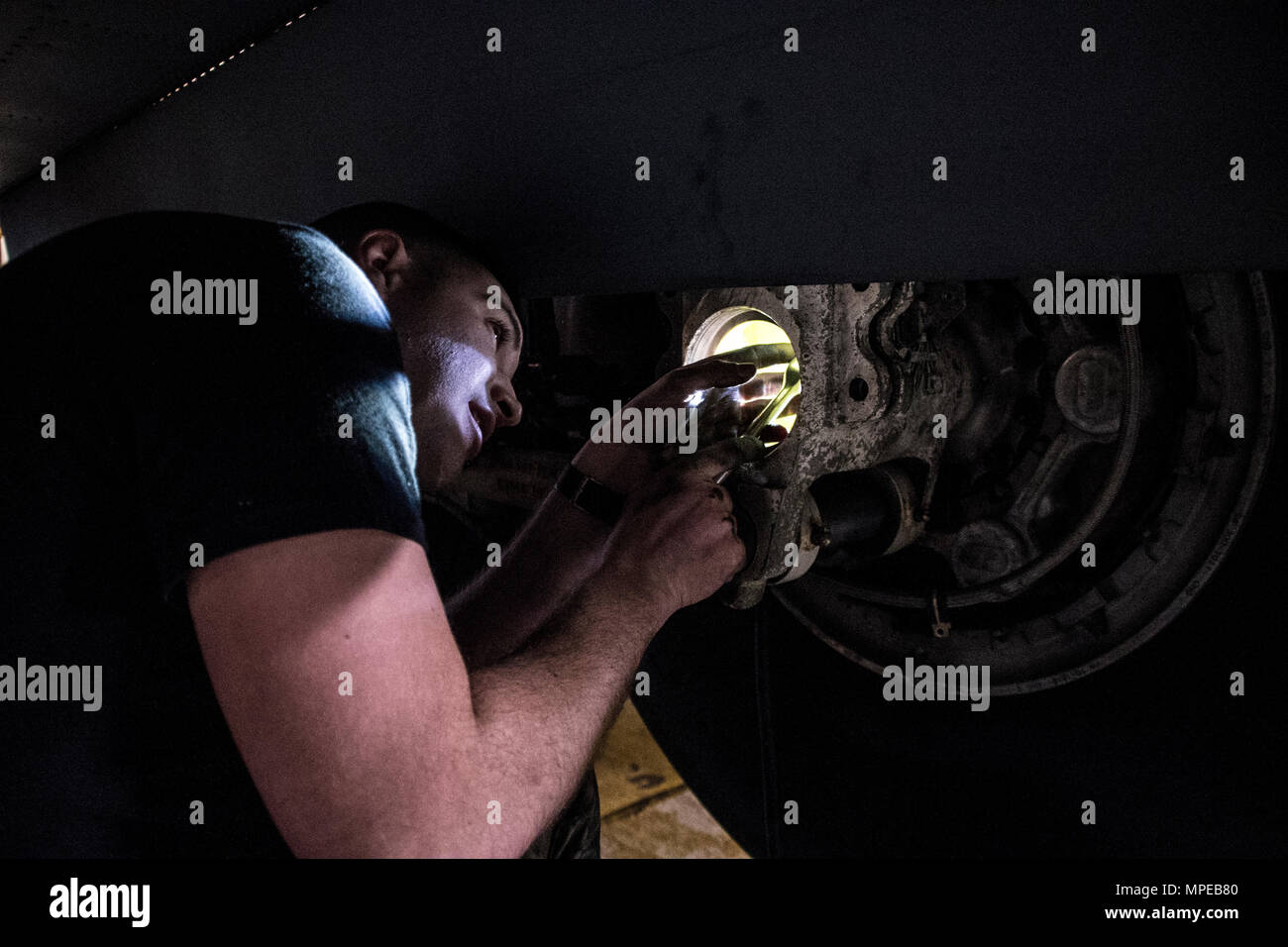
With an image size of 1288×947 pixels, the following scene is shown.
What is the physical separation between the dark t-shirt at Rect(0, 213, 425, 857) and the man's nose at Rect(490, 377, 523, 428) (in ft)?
1.08

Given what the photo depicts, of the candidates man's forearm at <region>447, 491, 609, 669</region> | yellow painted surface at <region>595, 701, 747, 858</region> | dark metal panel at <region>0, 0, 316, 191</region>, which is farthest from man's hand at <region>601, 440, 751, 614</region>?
yellow painted surface at <region>595, 701, 747, 858</region>

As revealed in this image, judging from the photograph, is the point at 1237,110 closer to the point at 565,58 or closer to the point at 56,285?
the point at 565,58

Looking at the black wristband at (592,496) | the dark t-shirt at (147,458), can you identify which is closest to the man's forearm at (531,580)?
the black wristband at (592,496)

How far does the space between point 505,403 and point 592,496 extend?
15cm

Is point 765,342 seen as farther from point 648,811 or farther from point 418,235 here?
point 648,811

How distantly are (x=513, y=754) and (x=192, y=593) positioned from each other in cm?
24

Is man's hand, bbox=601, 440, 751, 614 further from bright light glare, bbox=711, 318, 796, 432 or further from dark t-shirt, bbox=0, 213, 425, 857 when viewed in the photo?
dark t-shirt, bbox=0, 213, 425, 857

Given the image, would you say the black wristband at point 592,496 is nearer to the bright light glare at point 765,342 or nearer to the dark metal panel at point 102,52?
the bright light glare at point 765,342

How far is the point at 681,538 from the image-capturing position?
92 cm

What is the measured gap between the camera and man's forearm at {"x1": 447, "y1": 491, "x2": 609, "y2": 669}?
1.09m

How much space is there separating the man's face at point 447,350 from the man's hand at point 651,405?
0.15 meters

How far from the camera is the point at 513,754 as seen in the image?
2.18 feet

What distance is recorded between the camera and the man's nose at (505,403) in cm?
101
